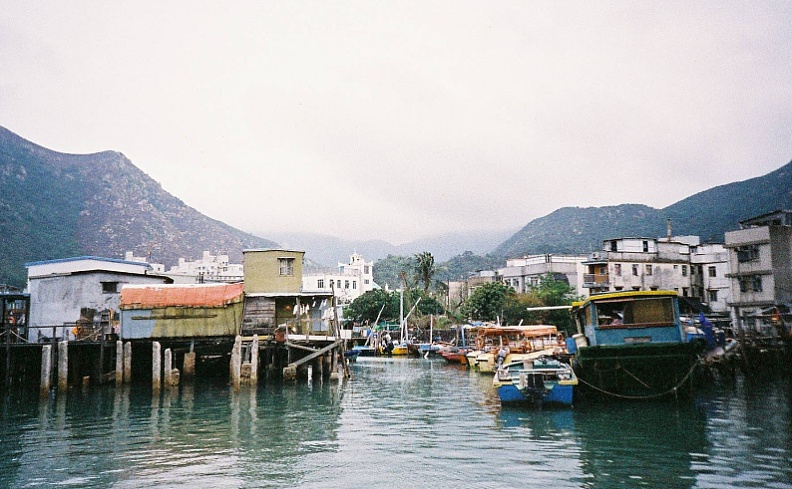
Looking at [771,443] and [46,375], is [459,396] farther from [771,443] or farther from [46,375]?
[46,375]

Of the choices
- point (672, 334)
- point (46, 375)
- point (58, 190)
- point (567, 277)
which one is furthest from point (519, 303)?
point (58, 190)

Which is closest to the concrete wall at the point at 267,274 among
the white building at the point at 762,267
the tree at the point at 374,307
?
the white building at the point at 762,267

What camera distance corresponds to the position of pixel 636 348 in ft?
75.4

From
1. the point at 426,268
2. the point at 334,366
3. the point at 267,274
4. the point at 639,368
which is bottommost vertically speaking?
the point at 334,366

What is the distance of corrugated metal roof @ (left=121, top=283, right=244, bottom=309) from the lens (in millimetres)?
34719

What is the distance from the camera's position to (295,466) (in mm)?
15258

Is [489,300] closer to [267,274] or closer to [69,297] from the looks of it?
[267,274]

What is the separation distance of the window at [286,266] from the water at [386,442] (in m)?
11.3

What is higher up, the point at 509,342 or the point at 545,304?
the point at 545,304

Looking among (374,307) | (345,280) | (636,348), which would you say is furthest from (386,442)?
(345,280)

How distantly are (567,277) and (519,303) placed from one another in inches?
513

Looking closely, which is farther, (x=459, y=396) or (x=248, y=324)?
(x=248, y=324)

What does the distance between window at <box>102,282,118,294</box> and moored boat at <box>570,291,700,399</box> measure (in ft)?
96.1

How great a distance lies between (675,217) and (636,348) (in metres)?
137
